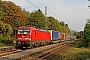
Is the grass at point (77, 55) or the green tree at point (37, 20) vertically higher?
the green tree at point (37, 20)

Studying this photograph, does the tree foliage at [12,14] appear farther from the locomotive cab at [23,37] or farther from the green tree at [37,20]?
the locomotive cab at [23,37]

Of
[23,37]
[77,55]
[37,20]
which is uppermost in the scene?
[37,20]

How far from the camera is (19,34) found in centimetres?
2933

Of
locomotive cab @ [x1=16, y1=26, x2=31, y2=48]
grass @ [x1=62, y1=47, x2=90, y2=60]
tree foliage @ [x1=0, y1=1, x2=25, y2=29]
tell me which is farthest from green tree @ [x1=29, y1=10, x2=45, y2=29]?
grass @ [x1=62, y1=47, x2=90, y2=60]

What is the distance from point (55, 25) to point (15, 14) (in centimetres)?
4799

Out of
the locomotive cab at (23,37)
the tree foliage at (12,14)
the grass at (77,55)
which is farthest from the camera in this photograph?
the tree foliage at (12,14)

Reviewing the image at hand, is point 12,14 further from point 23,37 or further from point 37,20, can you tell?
point 23,37

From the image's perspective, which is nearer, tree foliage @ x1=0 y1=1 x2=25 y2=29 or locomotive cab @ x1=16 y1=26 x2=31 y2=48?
locomotive cab @ x1=16 y1=26 x2=31 y2=48

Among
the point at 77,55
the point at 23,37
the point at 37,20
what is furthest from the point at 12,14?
the point at 77,55

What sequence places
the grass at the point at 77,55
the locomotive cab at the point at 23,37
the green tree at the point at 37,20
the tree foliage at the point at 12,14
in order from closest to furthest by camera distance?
the grass at the point at 77,55, the locomotive cab at the point at 23,37, the tree foliage at the point at 12,14, the green tree at the point at 37,20

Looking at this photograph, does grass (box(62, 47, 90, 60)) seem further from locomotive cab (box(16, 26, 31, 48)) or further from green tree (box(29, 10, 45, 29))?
green tree (box(29, 10, 45, 29))

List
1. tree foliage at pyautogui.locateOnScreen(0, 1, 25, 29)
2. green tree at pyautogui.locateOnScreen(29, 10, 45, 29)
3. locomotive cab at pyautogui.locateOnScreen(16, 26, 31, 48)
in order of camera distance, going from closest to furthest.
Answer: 1. locomotive cab at pyautogui.locateOnScreen(16, 26, 31, 48)
2. tree foliage at pyautogui.locateOnScreen(0, 1, 25, 29)
3. green tree at pyautogui.locateOnScreen(29, 10, 45, 29)

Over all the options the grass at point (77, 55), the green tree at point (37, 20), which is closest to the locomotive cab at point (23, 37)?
the grass at point (77, 55)

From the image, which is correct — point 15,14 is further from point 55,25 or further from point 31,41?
point 55,25
